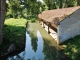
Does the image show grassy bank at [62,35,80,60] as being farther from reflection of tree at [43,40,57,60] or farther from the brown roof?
Answer: the brown roof

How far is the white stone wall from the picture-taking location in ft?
56.8

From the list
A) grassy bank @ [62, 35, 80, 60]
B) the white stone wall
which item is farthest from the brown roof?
grassy bank @ [62, 35, 80, 60]

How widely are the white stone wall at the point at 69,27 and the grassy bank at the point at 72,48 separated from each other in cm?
58

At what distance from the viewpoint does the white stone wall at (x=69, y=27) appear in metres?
17.3

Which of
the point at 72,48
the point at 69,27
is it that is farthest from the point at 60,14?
the point at 72,48

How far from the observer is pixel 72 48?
49.9ft

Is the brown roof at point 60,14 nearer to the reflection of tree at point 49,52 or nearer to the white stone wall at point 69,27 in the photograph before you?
the white stone wall at point 69,27

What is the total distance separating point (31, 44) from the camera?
19.4 meters

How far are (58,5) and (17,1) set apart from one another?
37241 mm

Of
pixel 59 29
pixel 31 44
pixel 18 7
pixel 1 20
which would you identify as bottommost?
pixel 31 44

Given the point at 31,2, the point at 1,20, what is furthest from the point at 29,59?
the point at 31,2

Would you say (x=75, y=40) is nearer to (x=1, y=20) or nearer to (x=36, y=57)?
(x=36, y=57)

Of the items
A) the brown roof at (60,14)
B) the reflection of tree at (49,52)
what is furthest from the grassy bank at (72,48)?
the brown roof at (60,14)

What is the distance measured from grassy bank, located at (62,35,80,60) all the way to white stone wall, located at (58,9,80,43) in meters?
0.58
